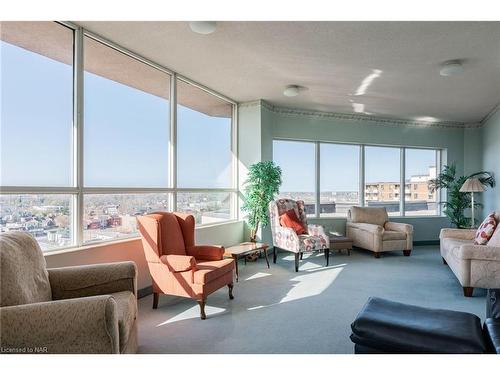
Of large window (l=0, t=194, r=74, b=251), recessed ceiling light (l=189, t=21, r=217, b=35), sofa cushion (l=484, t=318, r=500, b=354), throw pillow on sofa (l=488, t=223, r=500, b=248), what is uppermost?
recessed ceiling light (l=189, t=21, r=217, b=35)

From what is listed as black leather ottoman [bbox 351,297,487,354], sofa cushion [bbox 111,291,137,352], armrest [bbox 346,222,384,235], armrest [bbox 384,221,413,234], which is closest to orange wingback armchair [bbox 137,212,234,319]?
sofa cushion [bbox 111,291,137,352]

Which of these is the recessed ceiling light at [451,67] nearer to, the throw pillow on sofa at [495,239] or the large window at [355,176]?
the throw pillow on sofa at [495,239]

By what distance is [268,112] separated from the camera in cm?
588

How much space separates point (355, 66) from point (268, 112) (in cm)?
216

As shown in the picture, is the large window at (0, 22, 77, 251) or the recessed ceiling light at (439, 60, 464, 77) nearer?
the large window at (0, 22, 77, 251)

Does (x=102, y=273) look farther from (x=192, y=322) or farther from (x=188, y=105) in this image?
(x=188, y=105)

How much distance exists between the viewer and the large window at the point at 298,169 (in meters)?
6.26

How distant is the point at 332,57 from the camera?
12.1 feet

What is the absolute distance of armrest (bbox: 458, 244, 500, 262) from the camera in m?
3.50

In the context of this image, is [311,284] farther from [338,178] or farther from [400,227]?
[338,178]

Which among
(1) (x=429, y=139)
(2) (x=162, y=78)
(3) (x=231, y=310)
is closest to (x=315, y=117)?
(1) (x=429, y=139)

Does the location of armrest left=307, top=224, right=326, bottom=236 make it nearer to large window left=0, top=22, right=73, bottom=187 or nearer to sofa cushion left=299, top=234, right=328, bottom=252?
sofa cushion left=299, top=234, right=328, bottom=252

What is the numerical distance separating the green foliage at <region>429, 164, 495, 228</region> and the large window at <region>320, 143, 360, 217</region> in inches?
67.7
